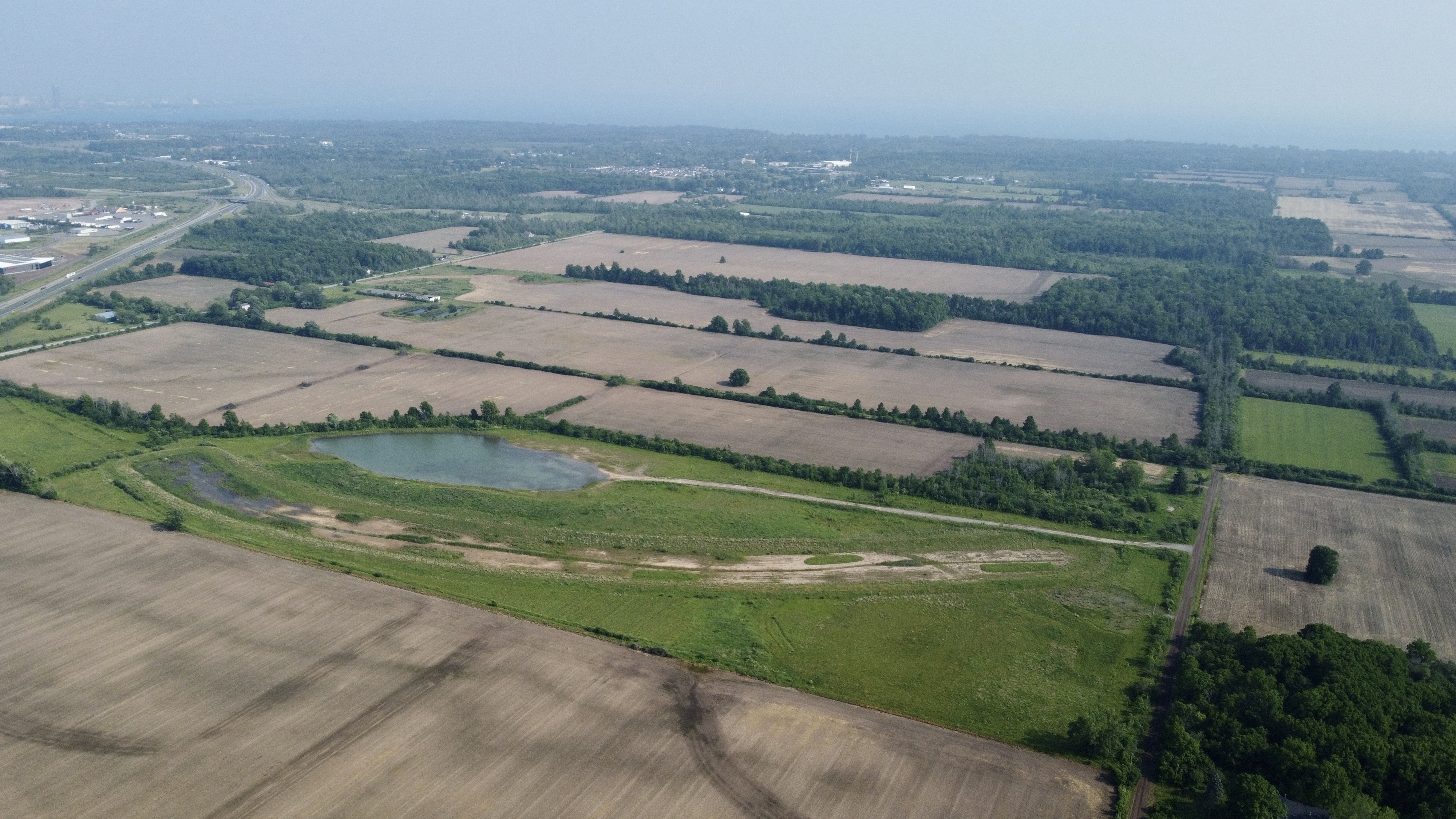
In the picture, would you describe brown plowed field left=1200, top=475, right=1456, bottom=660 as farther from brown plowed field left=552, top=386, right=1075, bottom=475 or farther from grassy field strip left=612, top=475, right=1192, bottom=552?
brown plowed field left=552, top=386, right=1075, bottom=475

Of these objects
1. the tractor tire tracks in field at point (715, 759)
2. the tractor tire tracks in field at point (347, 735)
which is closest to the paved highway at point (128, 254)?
the tractor tire tracks in field at point (347, 735)

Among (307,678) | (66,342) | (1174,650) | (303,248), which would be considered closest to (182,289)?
(303,248)

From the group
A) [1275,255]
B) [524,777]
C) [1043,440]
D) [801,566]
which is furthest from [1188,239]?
[524,777]

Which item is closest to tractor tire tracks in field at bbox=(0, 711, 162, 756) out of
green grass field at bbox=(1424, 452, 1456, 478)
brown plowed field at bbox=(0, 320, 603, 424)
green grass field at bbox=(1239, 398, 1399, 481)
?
brown plowed field at bbox=(0, 320, 603, 424)

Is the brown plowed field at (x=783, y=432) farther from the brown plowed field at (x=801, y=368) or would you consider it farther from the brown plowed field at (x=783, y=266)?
the brown plowed field at (x=783, y=266)

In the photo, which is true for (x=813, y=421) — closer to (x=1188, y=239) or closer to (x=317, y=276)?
(x=317, y=276)
